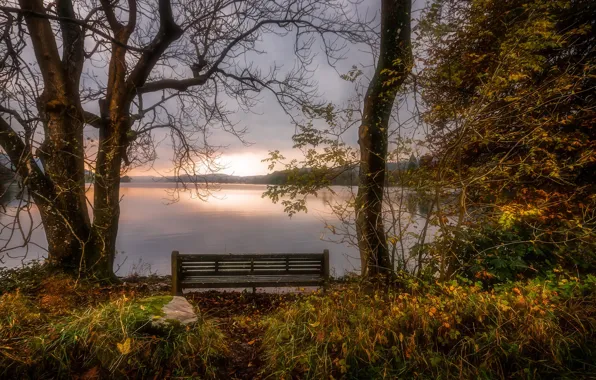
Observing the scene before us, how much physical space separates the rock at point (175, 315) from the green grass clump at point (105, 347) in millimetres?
53

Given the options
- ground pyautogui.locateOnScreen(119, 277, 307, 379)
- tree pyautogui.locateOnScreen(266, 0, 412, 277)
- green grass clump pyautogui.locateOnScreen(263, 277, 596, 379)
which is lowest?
ground pyautogui.locateOnScreen(119, 277, 307, 379)

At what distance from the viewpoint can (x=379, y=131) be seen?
516 centimetres

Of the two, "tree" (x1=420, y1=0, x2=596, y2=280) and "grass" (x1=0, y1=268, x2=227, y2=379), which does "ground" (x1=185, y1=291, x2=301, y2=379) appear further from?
"tree" (x1=420, y1=0, x2=596, y2=280)

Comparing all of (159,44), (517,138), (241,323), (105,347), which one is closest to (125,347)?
(105,347)

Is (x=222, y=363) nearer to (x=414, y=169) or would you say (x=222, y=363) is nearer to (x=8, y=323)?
(x=8, y=323)

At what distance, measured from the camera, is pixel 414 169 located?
5.42 m

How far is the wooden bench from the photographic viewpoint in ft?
18.5

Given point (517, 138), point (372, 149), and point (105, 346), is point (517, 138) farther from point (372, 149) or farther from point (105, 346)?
point (105, 346)

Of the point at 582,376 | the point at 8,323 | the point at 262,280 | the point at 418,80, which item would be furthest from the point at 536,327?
the point at 8,323

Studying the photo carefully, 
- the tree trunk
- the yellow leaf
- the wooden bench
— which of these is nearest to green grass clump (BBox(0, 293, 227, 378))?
the yellow leaf

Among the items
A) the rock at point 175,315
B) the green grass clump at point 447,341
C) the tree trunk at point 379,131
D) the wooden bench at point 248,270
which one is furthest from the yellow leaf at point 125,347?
the tree trunk at point 379,131

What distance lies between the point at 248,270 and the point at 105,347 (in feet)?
11.0

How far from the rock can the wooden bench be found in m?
2.11

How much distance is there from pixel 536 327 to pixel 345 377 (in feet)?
5.66
